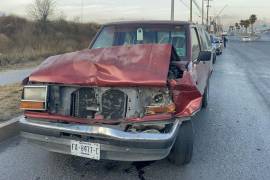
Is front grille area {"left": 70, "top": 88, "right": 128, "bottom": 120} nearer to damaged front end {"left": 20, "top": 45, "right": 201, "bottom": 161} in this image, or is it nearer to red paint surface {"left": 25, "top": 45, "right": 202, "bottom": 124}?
damaged front end {"left": 20, "top": 45, "right": 201, "bottom": 161}

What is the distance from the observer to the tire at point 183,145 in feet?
15.6

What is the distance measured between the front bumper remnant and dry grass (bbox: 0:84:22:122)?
7.93 feet

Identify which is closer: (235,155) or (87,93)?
(87,93)

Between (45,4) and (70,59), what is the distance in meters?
45.6

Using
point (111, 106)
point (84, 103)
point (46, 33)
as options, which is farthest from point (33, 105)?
point (46, 33)

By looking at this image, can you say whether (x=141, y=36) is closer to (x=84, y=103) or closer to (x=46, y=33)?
(x=84, y=103)

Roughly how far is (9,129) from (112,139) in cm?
263

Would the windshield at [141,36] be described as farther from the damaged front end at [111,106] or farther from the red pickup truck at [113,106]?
the damaged front end at [111,106]

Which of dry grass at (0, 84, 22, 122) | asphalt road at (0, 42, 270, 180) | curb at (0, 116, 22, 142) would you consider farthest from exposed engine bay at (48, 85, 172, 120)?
dry grass at (0, 84, 22, 122)

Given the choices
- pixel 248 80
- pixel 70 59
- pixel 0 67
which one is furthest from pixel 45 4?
pixel 70 59

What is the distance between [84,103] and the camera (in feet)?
14.7

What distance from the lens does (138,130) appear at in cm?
430

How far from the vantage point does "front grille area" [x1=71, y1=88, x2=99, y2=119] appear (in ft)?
14.6

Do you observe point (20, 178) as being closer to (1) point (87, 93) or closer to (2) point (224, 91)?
(1) point (87, 93)
